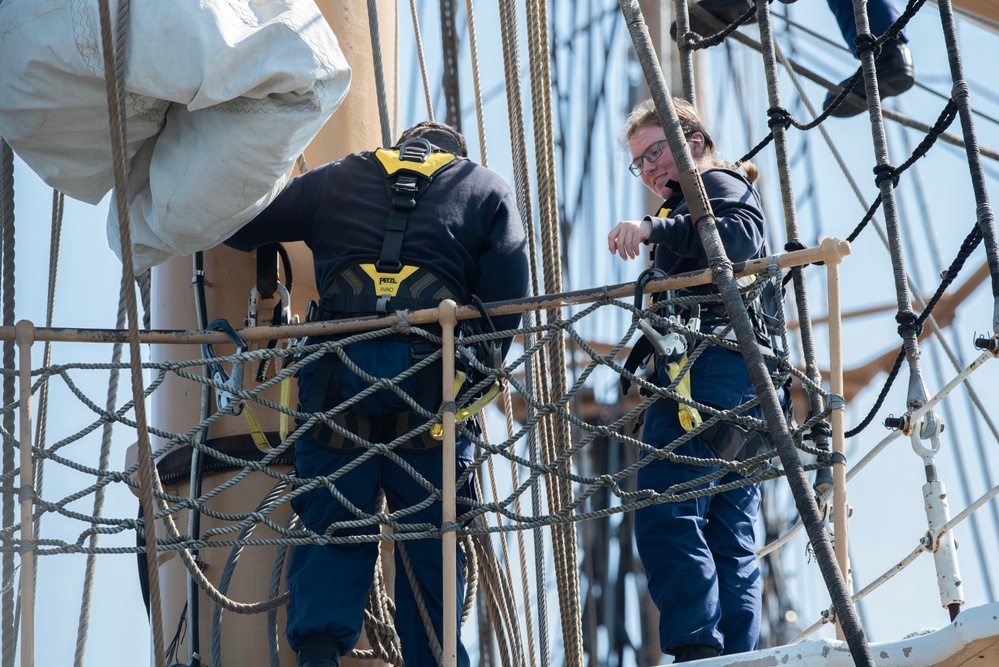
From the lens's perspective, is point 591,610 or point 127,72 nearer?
point 127,72

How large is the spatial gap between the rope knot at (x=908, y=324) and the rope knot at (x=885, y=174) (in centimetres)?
32

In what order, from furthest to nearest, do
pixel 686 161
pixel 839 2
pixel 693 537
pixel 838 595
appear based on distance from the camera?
1. pixel 839 2
2. pixel 693 537
3. pixel 686 161
4. pixel 838 595

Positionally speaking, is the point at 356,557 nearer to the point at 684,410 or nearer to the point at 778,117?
the point at 684,410

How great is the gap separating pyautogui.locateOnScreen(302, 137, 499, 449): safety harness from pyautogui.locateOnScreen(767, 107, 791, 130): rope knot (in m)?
1.19

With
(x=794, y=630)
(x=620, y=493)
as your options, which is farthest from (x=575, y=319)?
(x=794, y=630)

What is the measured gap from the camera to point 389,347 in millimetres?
2959

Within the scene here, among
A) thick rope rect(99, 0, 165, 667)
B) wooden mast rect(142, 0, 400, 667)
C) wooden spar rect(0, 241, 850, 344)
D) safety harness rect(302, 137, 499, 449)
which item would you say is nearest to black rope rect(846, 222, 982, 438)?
wooden spar rect(0, 241, 850, 344)

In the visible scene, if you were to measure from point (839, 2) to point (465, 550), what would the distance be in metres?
2.76

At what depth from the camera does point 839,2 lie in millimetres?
5148

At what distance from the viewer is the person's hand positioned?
2.88 m

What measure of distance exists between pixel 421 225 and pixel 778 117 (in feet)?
4.02

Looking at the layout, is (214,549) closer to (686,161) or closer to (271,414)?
(271,414)

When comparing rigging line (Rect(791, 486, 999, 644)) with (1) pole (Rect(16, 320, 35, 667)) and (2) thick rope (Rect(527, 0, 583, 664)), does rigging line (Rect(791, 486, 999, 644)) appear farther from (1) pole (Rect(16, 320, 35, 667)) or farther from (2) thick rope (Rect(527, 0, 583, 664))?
(1) pole (Rect(16, 320, 35, 667))

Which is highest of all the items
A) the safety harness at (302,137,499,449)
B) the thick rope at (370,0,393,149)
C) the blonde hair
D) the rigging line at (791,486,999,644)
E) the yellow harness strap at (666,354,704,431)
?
the thick rope at (370,0,393,149)
